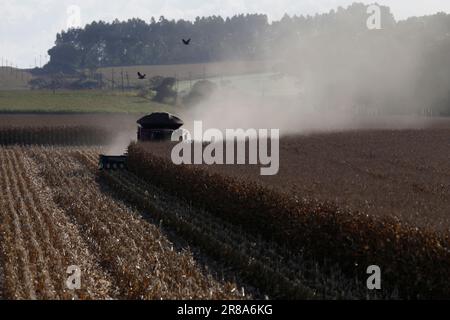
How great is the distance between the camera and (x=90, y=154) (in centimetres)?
4938

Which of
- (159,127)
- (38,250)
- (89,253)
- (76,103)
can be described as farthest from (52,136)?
(89,253)

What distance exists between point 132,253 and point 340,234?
5178 millimetres

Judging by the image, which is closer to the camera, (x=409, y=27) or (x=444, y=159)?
(x=444, y=159)

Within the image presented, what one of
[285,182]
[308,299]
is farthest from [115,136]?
[308,299]

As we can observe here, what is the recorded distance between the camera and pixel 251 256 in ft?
58.3

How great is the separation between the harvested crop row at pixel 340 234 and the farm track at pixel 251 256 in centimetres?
36

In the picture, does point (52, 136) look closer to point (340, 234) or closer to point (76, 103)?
point (76, 103)

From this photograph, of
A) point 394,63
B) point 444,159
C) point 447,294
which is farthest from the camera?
point 394,63

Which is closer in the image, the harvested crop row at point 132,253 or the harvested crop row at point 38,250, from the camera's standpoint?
the harvested crop row at point 38,250

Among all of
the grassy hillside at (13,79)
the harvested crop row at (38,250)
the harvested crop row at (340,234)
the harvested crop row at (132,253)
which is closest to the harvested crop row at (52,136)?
the harvested crop row at (132,253)

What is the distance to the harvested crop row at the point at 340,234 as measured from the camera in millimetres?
13641

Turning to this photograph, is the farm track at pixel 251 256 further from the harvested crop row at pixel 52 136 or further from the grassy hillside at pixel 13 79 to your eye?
the grassy hillside at pixel 13 79

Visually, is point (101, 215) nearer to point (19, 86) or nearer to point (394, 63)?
point (394, 63)
